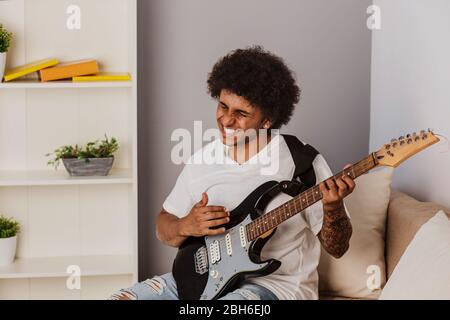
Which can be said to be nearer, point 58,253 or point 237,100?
point 237,100

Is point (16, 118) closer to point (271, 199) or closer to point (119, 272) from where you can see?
point (119, 272)

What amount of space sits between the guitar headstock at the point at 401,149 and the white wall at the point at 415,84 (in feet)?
1.76

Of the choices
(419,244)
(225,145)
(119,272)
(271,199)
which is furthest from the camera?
(119,272)

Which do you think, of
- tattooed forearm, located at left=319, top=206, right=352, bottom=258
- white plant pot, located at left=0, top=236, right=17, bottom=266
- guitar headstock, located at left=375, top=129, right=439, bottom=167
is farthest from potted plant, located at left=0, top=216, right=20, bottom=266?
guitar headstock, located at left=375, top=129, right=439, bottom=167

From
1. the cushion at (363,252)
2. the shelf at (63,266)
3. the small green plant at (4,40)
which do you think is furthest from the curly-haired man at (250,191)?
the small green plant at (4,40)

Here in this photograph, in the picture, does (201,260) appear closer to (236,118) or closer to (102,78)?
(236,118)

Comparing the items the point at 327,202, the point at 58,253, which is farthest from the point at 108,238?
the point at 327,202

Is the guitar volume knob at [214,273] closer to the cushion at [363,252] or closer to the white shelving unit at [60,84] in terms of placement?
the cushion at [363,252]

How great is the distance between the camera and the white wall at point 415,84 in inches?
95.0

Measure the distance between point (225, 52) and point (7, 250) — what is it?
108cm

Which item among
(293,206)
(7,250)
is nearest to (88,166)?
(7,250)

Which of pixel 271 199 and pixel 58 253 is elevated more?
pixel 271 199

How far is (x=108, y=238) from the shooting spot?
3.01m

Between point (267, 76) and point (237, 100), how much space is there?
0.12m
